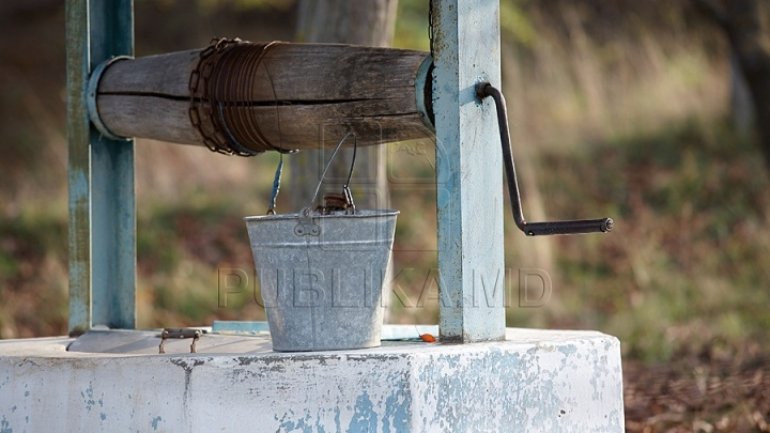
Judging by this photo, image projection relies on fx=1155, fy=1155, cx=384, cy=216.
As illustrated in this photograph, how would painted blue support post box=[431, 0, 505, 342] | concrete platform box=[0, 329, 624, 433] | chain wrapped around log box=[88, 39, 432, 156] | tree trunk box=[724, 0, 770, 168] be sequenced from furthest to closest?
tree trunk box=[724, 0, 770, 168], chain wrapped around log box=[88, 39, 432, 156], painted blue support post box=[431, 0, 505, 342], concrete platform box=[0, 329, 624, 433]

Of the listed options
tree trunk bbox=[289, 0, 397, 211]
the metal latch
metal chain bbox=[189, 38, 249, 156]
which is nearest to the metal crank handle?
metal chain bbox=[189, 38, 249, 156]

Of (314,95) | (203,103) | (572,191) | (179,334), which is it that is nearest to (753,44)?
(572,191)

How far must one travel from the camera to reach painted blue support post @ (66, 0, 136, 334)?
13.9ft

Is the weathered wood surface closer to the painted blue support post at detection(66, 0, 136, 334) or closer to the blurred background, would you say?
the painted blue support post at detection(66, 0, 136, 334)

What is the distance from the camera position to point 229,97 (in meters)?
3.72

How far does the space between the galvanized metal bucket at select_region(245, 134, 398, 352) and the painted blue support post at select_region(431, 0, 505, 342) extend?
0.65 feet

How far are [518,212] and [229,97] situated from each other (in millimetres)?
1046

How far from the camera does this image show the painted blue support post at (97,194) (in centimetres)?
425

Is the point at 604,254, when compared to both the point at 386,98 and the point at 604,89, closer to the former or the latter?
the point at 604,89

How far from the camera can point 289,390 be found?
9.90 feet

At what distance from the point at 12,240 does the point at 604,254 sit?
→ 194 inches

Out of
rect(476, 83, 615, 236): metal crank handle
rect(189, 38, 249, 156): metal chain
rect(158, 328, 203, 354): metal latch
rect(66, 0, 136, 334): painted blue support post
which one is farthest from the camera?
rect(66, 0, 136, 334): painted blue support post

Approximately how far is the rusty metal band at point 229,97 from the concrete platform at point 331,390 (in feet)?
2.49

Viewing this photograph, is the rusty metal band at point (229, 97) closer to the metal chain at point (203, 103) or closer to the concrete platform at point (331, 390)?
the metal chain at point (203, 103)
